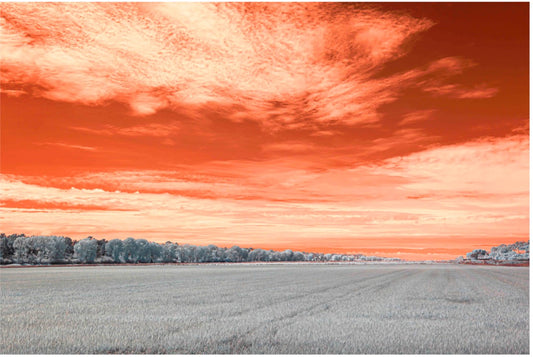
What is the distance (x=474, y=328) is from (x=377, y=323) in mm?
4260

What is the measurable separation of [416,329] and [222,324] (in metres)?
8.60

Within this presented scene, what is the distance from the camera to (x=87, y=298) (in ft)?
120

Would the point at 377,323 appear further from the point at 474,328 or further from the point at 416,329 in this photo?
the point at 474,328

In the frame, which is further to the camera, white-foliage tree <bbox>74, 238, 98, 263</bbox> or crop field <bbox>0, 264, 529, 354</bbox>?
white-foliage tree <bbox>74, 238, 98, 263</bbox>

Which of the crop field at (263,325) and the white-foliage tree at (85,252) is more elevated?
the white-foliage tree at (85,252)

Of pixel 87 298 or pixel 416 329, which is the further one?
pixel 87 298

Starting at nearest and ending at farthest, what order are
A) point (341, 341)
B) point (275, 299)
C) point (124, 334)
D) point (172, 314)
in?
point (341, 341) → point (124, 334) → point (172, 314) → point (275, 299)

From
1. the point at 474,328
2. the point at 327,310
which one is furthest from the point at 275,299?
the point at 474,328

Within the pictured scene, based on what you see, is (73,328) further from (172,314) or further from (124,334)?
(172,314)

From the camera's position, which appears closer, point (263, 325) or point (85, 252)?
point (263, 325)

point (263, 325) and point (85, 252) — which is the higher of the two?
point (85, 252)

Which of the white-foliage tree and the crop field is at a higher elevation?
the white-foliage tree

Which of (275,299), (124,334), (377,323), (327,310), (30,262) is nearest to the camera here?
(124,334)

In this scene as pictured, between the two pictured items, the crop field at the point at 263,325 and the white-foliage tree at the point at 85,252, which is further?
the white-foliage tree at the point at 85,252
